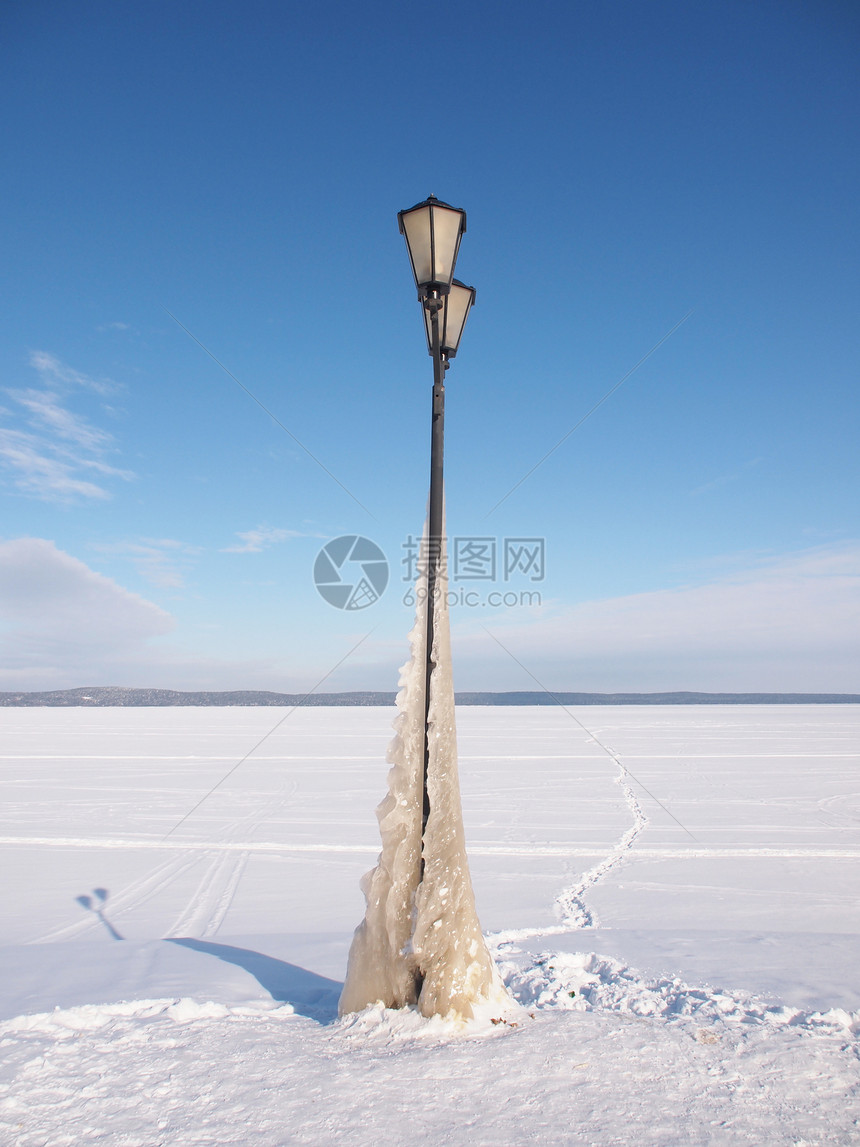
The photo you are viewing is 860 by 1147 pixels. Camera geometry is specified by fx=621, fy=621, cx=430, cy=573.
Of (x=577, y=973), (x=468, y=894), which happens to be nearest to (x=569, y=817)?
(x=577, y=973)

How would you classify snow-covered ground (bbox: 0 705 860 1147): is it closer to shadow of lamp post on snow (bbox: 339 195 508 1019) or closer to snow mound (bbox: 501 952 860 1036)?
snow mound (bbox: 501 952 860 1036)

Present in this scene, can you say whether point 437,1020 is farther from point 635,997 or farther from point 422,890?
point 635,997

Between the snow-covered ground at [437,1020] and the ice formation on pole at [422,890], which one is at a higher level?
the ice formation on pole at [422,890]

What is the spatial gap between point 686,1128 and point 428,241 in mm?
3935

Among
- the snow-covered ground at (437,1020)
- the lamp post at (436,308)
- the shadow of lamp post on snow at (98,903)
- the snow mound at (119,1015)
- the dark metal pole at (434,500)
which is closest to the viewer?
the snow-covered ground at (437,1020)

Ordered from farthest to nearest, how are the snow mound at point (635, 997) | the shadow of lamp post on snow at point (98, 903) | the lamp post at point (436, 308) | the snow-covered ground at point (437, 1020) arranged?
the shadow of lamp post on snow at point (98, 903) → the lamp post at point (436, 308) → the snow mound at point (635, 997) → the snow-covered ground at point (437, 1020)

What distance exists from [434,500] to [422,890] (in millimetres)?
2068

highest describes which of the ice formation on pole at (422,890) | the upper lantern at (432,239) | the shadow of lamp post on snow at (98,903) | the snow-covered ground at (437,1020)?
the upper lantern at (432,239)

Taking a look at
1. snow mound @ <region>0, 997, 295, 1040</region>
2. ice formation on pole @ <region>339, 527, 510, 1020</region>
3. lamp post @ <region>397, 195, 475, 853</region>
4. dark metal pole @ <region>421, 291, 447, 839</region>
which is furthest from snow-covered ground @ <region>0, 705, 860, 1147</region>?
lamp post @ <region>397, 195, 475, 853</region>

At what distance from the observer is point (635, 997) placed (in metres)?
3.37

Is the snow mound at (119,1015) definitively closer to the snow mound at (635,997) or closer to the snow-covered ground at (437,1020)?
the snow-covered ground at (437,1020)

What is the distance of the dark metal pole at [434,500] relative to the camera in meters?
3.41

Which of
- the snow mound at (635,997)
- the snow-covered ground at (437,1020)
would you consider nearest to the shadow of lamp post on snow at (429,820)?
the snow-covered ground at (437,1020)

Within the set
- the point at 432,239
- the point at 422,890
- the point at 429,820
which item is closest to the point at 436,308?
the point at 432,239
